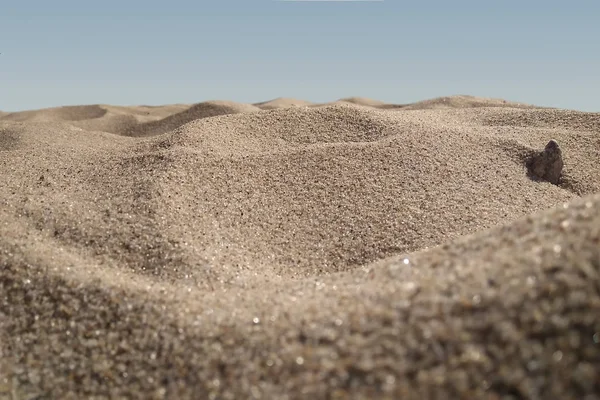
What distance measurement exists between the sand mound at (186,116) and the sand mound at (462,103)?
218 centimetres

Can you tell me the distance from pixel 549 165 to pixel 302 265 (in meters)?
1.99

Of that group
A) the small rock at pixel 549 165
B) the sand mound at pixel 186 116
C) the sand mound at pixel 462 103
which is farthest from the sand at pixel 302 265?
the sand mound at pixel 186 116

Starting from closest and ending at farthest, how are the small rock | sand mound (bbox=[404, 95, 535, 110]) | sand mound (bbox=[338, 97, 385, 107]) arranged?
the small rock
sand mound (bbox=[404, 95, 535, 110])
sand mound (bbox=[338, 97, 385, 107])

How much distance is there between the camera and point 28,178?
336cm

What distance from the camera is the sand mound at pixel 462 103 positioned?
7.11 m

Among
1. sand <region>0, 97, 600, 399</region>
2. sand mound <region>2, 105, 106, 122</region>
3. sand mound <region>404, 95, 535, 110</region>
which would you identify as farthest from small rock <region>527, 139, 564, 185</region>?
sand mound <region>2, 105, 106, 122</region>

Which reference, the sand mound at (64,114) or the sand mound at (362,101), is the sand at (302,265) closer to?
the sand mound at (64,114)

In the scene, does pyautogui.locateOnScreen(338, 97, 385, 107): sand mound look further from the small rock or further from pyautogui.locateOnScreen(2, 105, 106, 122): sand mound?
the small rock

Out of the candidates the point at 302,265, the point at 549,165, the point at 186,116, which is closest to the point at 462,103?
the point at 186,116

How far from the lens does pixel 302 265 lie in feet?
8.14

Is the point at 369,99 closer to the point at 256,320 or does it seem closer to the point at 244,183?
the point at 244,183

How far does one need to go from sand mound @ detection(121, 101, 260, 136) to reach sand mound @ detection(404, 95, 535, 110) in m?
2.18

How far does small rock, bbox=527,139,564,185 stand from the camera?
11.9 feet

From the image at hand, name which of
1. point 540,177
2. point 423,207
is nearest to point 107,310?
point 423,207
